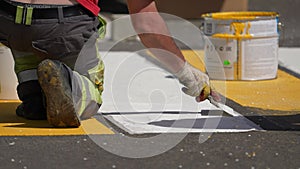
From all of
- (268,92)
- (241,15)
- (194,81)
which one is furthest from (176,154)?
(241,15)

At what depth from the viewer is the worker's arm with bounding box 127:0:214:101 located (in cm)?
337

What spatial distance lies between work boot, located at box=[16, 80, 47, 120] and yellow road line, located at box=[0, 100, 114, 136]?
0.03 metres

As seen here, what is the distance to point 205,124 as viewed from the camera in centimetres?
346

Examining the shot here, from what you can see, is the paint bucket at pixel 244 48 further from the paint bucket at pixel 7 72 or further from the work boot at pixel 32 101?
the work boot at pixel 32 101

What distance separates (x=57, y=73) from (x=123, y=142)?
0.41 m

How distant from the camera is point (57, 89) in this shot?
124 inches

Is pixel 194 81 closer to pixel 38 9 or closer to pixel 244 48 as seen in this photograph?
pixel 38 9

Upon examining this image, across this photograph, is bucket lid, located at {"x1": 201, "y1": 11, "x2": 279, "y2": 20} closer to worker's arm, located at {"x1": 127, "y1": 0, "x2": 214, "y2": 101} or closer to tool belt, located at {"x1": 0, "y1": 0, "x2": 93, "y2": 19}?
worker's arm, located at {"x1": 127, "y1": 0, "x2": 214, "y2": 101}

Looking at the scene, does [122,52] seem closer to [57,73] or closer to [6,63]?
[6,63]

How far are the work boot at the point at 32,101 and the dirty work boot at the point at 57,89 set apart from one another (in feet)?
1.04

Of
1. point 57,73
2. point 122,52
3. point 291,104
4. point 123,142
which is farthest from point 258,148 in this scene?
point 122,52

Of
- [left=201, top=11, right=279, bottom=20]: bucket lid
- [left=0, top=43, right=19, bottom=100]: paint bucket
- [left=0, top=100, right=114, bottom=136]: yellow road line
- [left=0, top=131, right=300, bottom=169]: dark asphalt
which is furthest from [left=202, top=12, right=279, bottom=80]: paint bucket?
[left=0, top=131, right=300, bottom=169]: dark asphalt

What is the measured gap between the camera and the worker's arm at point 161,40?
337 cm

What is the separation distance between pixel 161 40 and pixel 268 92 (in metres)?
1.29
